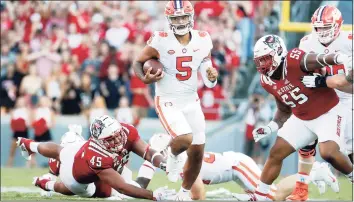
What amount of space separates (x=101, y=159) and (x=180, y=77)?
1.05 m

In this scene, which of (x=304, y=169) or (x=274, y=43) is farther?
(x=304, y=169)

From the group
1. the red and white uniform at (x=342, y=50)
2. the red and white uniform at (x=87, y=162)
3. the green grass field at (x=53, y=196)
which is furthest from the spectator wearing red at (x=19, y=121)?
the red and white uniform at (x=342, y=50)

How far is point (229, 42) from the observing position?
48.8 ft

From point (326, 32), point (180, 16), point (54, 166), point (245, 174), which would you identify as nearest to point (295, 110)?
point (326, 32)

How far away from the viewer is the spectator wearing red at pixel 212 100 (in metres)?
14.2

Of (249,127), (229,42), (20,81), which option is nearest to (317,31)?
(249,127)

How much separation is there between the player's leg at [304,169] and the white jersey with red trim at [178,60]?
1221 millimetres

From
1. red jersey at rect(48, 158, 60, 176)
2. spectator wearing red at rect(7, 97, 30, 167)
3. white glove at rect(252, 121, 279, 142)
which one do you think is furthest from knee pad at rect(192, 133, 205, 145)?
spectator wearing red at rect(7, 97, 30, 167)

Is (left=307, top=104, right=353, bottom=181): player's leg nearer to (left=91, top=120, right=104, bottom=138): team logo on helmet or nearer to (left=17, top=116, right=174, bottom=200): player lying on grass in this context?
(left=17, top=116, right=174, bottom=200): player lying on grass

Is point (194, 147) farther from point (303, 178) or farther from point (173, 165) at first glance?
point (303, 178)

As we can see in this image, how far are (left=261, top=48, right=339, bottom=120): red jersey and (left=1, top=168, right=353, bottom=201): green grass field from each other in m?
1.70

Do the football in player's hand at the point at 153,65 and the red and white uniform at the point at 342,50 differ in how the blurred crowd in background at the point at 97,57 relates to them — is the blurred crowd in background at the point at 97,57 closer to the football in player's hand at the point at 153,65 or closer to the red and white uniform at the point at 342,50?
the red and white uniform at the point at 342,50

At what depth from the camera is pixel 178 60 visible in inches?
335

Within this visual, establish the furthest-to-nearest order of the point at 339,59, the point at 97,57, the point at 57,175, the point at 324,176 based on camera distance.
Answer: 1. the point at 97,57
2. the point at 57,175
3. the point at 324,176
4. the point at 339,59
